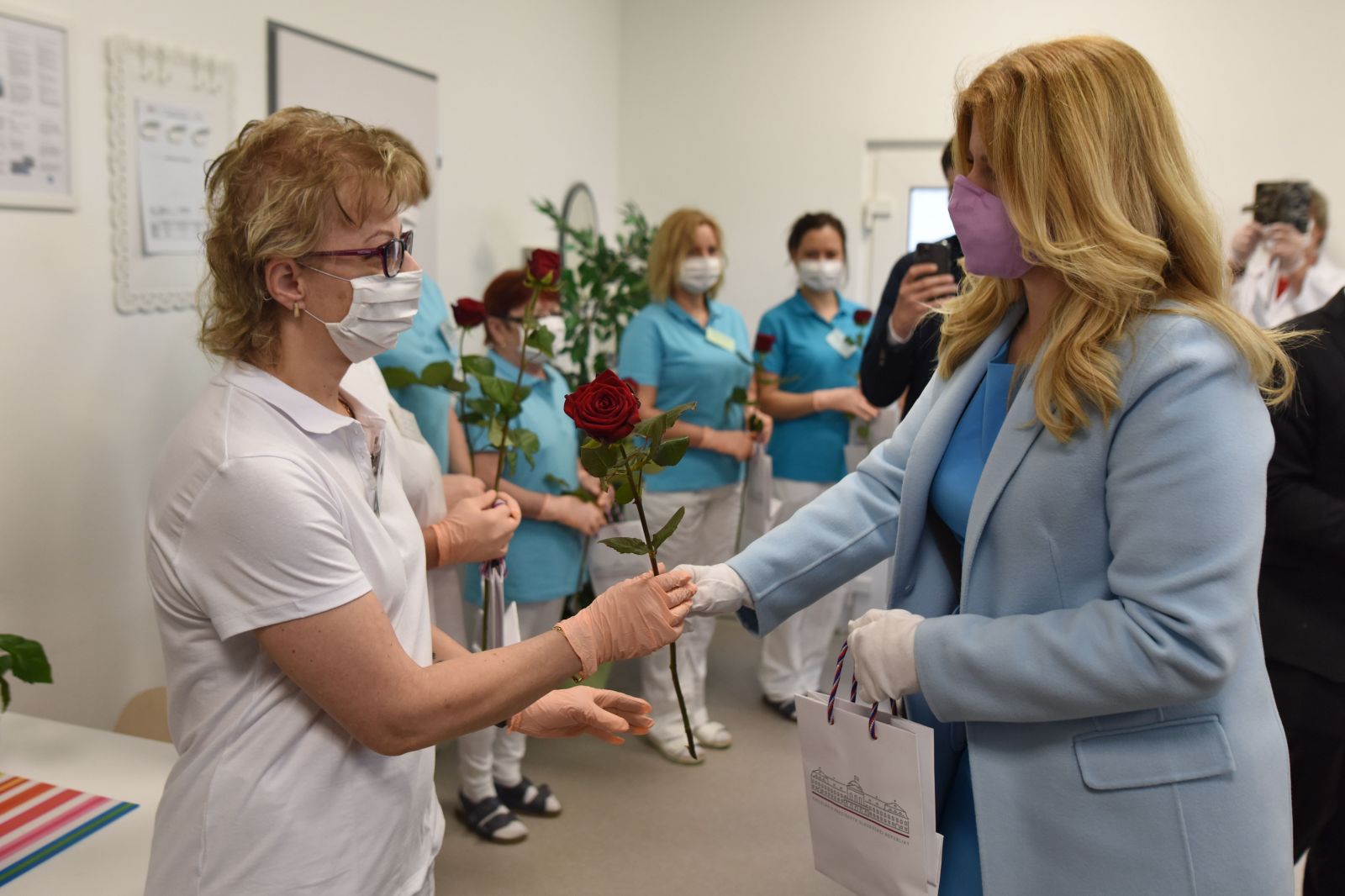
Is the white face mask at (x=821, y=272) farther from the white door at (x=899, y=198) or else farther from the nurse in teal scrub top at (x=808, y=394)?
the white door at (x=899, y=198)

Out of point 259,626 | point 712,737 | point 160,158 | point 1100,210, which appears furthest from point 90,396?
point 712,737

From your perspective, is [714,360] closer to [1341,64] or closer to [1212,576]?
[1212,576]

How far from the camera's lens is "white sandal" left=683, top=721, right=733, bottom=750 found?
136 inches

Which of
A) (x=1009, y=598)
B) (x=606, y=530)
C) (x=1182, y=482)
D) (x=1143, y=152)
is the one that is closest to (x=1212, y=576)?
(x=1182, y=482)

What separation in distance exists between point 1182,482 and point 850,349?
8.67 ft

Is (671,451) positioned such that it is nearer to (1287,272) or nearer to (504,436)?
(504,436)

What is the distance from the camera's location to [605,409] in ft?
3.61

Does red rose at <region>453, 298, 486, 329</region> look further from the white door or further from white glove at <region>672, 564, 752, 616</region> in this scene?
the white door

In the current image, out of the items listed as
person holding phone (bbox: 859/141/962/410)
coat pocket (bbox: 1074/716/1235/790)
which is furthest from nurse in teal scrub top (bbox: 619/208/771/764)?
coat pocket (bbox: 1074/716/1235/790)

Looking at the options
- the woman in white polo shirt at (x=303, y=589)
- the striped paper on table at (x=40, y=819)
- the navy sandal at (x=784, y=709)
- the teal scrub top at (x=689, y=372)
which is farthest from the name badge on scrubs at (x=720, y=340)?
the striped paper on table at (x=40, y=819)

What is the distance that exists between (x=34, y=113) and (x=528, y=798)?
2109mm

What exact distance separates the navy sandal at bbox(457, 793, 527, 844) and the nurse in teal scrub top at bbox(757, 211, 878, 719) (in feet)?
3.68

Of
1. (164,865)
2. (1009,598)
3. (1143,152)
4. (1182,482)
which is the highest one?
(1143,152)

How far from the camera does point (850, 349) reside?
3641 millimetres
